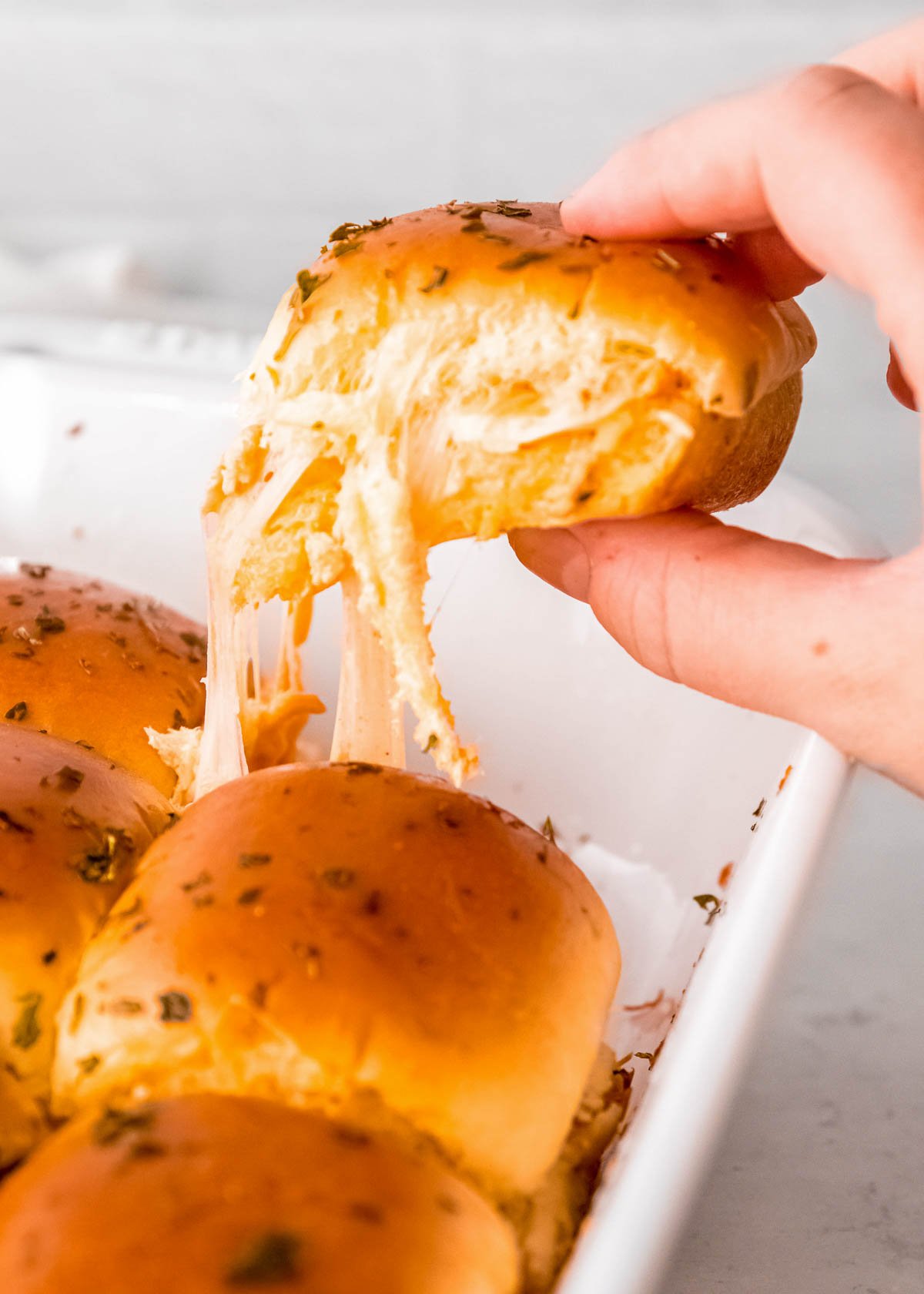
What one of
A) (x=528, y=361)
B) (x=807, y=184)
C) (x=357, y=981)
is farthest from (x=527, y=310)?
(x=357, y=981)

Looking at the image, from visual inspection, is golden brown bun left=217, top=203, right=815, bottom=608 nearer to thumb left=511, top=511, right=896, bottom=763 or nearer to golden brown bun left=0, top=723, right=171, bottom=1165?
thumb left=511, top=511, right=896, bottom=763

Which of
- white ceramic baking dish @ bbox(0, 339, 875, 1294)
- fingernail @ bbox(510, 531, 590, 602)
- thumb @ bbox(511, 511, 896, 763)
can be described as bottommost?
white ceramic baking dish @ bbox(0, 339, 875, 1294)

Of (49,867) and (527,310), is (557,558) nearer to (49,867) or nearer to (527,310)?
(527,310)

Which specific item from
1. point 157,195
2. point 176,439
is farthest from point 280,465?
point 157,195

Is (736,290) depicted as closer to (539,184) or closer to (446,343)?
(446,343)

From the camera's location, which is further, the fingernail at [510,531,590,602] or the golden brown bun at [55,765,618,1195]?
the fingernail at [510,531,590,602]

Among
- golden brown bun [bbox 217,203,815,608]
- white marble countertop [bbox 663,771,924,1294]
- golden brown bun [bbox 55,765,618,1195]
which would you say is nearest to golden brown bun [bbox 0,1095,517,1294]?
golden brown bun [bbox 55,765,618,1195]
